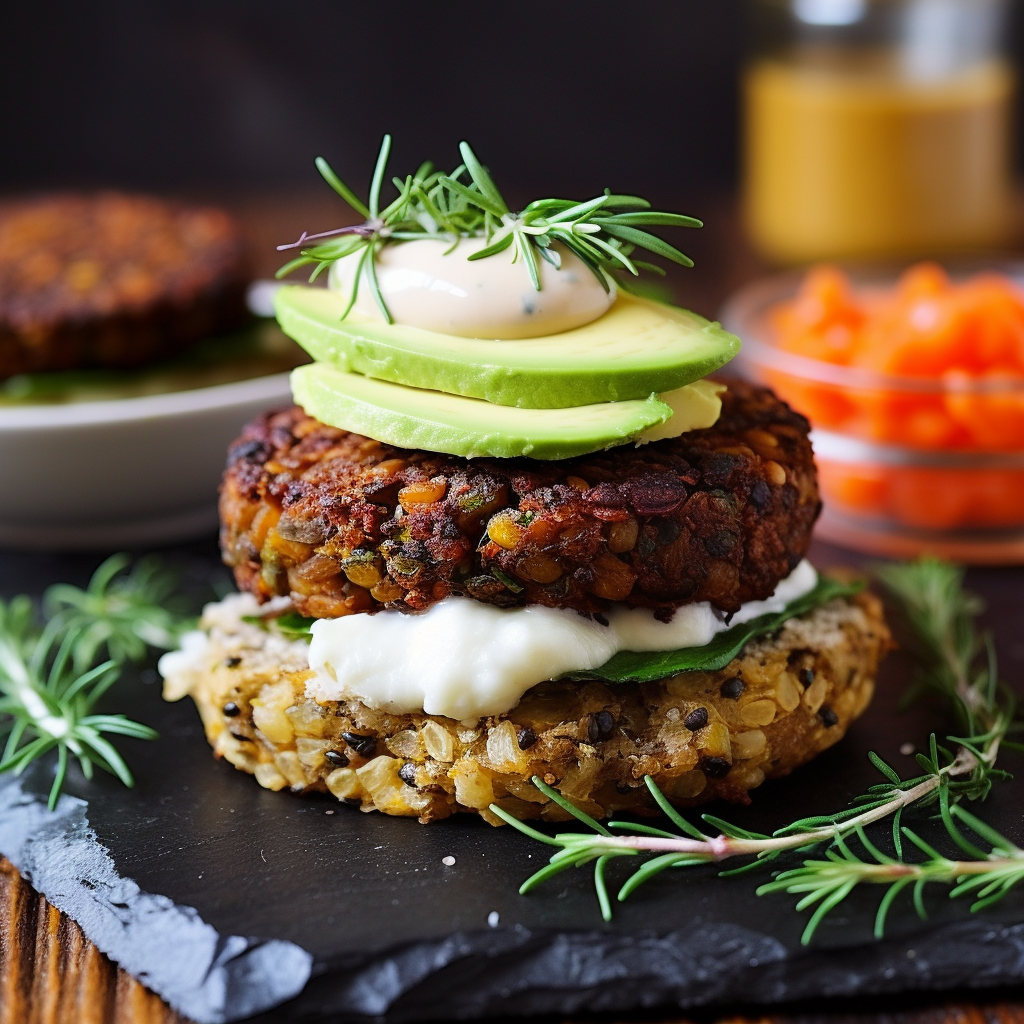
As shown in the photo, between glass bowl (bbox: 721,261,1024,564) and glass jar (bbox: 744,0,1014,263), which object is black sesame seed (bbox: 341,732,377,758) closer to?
glass bowl (bbox: 721,261,1024,564)

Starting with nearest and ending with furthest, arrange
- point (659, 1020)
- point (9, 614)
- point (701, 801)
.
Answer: point (659, 1020), point (701, 801), point (9, 614)

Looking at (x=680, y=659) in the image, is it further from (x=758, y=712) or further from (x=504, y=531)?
(x=504, y=531)

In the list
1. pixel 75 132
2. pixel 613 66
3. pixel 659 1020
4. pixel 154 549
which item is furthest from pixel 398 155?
pixel 659 1020

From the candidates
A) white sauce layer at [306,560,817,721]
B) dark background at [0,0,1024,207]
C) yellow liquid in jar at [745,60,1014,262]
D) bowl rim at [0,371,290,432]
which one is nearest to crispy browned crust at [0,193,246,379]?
bowl rim at [0,371,290,432]

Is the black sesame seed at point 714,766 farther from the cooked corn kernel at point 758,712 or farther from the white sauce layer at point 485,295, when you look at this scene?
the white sauce layer at point 485,295

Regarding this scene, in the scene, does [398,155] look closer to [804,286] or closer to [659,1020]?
[804,286]

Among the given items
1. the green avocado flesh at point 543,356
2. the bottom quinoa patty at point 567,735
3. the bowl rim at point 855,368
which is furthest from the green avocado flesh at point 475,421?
the bowl rim at point 855,368
